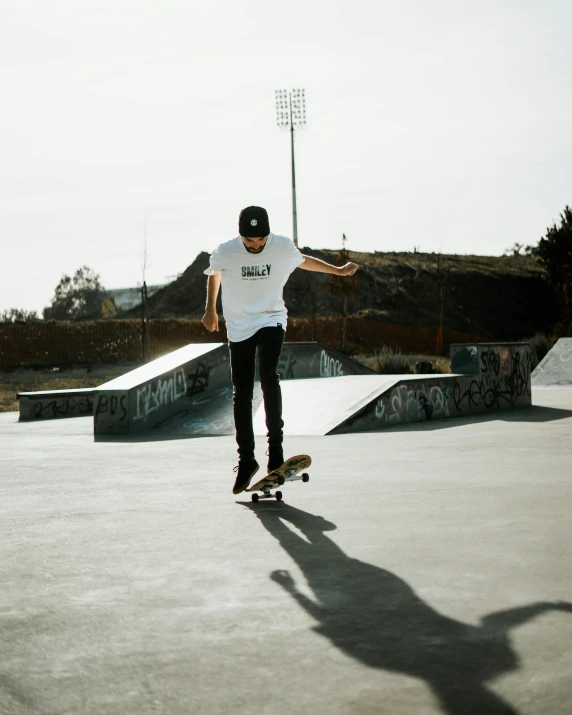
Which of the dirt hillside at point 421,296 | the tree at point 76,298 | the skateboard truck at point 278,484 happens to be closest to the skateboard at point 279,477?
the skateboard truck at point 278,484

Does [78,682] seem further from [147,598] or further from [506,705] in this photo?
[506,705]

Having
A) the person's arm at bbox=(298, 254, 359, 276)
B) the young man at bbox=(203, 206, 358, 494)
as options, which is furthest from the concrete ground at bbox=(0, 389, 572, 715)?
the person's arm at bbox=(298, 254, 359, 276)

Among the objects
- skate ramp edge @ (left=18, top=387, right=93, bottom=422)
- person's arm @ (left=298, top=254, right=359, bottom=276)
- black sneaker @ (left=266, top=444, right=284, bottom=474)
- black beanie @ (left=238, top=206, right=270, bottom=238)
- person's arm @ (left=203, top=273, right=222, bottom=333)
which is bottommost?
skate ramp edge @ (left=18, top=387, right=93, bottom=422)

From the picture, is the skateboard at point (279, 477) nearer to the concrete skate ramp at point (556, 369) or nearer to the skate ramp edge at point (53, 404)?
the skate ramp edge at point (53, 404)

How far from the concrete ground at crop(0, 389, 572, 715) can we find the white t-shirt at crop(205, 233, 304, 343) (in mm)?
1093

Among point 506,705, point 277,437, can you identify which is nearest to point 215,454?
point 277,437

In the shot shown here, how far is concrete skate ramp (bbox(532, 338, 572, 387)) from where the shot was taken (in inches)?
874

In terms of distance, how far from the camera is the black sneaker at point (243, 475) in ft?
18.8

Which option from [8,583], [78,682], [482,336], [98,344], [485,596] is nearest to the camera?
[78,682]

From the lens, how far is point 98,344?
53719 millimetres

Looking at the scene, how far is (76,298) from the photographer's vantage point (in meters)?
100

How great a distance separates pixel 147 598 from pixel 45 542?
4.14ft

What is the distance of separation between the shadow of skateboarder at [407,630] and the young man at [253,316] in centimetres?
192

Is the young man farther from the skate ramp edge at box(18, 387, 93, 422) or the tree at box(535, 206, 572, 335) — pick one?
the tree at box(535, 206, 572, 335)
